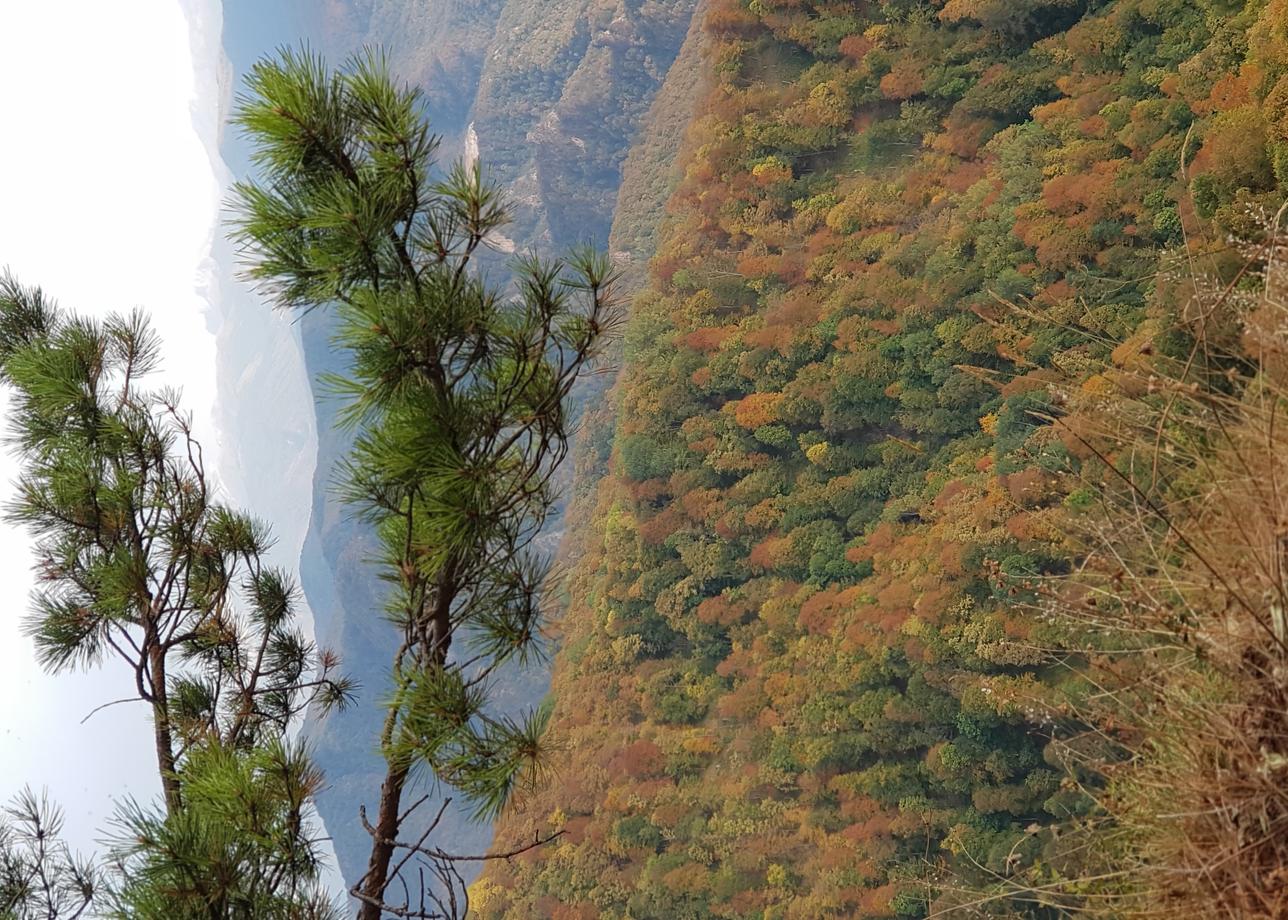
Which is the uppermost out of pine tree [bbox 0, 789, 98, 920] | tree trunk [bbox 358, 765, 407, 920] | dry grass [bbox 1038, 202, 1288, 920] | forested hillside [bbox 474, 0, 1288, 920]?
forested hillside [bbox 474, 0, 1288, 920]

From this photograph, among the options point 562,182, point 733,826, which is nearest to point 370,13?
point 562,182

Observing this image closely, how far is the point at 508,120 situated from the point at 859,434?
1914 centimetres

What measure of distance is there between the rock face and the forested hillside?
7773 millimetres

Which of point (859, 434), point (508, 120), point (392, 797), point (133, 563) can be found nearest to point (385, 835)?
point (392, 797)

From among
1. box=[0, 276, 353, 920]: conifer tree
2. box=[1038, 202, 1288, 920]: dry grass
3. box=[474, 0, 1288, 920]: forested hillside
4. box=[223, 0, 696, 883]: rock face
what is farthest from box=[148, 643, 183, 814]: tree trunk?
box=[223, 0, 696, 883]: rock face

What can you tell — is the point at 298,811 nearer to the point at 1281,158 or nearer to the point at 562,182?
the point at 1281,158

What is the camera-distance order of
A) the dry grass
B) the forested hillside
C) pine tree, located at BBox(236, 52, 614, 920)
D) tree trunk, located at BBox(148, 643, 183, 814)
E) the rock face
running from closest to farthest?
the dry grass
pine tree, located at BBox(236, 52, 614, 920)
tree trunk, located at BBox(148, 643, 183, 814)
the forested hillside
the rock face

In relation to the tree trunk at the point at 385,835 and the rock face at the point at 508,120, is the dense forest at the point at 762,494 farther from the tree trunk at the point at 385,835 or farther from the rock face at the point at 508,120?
the rock face at the point at 508,120

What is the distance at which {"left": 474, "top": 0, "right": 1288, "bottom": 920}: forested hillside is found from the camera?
25.0 ft

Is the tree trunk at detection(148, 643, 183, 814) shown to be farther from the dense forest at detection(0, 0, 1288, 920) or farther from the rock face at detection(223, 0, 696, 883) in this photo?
the rock face at detection(223, 0, 696, 883)

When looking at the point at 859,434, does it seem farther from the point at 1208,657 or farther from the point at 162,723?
the point at 1208,657

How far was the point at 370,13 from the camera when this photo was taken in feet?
115

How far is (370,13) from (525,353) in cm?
3788

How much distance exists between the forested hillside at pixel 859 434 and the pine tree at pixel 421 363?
481 cm
